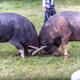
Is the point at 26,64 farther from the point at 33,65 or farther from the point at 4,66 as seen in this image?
the point at 4,66

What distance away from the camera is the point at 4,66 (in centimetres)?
594

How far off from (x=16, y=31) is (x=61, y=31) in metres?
1.18

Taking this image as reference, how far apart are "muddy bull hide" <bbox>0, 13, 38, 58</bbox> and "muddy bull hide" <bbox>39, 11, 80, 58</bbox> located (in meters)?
0.41

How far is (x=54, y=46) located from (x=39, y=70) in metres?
1.14

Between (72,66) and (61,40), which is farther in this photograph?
(61,40)

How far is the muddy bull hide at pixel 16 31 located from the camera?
627cm

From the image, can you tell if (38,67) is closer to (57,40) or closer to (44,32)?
(57,40)

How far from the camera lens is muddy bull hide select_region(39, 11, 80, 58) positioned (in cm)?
627

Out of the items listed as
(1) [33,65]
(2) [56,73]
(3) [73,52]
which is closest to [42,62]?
(1) [33,65]

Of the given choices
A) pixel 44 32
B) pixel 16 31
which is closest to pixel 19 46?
pixel 16 31

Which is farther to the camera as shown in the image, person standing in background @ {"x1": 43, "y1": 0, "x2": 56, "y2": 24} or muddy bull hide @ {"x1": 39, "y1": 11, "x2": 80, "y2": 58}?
person standing in background @ {"x1": 43, "y1": 0, "x2": 56, "y2": 24}

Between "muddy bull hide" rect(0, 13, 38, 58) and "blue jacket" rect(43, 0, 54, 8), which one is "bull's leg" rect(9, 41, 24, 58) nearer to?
"muddy bull hide" rect(0, 13, 38, 58)

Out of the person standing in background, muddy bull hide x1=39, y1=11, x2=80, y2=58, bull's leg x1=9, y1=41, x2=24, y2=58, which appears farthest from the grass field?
the person standing in background

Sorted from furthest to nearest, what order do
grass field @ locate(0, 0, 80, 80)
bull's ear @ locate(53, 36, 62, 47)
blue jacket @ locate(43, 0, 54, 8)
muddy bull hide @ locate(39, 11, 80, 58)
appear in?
1. blue jacket @ locate(43, 0, 54, 8)
2. bull's ear @ locate(53, 36, 62, 47)
3. muddy bull hide @ locate(39, 11, 80, 58)
4. grass field @ locate(0, 0, 80, 80)
